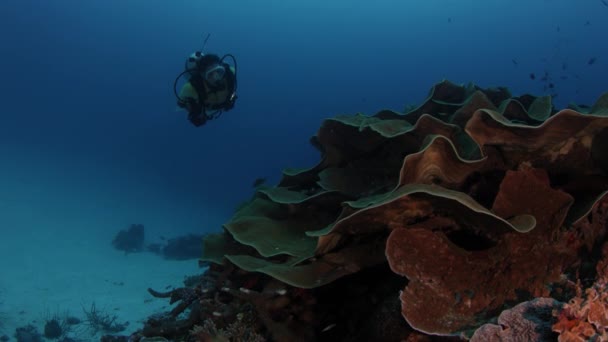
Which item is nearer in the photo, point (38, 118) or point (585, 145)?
point (585, 145)

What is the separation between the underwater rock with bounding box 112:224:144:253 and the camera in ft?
89.0

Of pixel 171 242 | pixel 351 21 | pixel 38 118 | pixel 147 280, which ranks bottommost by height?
pixel 147 280

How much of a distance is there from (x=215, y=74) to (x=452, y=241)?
597cm

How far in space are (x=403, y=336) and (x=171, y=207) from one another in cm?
5172

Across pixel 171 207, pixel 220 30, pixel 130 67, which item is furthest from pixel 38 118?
pixel 171 207

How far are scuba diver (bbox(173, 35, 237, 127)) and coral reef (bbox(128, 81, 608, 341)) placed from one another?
458 centimetres

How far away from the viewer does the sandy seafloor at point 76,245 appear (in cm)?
1512

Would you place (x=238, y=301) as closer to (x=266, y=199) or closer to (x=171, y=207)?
(x=266, y=199)

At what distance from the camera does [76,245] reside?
2539cm

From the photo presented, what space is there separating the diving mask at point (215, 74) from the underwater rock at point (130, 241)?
22.4 m

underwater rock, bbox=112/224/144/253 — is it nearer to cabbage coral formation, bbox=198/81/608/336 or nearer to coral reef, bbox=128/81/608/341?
coral reef, bbox=128/81/608/341

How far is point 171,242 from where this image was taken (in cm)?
2772

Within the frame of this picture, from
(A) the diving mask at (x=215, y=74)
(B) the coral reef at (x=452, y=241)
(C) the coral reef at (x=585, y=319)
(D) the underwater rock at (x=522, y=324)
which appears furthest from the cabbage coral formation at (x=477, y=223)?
(A) the diving mask at (x=215, y=74)

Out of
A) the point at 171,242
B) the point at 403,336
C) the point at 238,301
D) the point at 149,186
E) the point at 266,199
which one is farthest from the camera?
the point at 149,186
